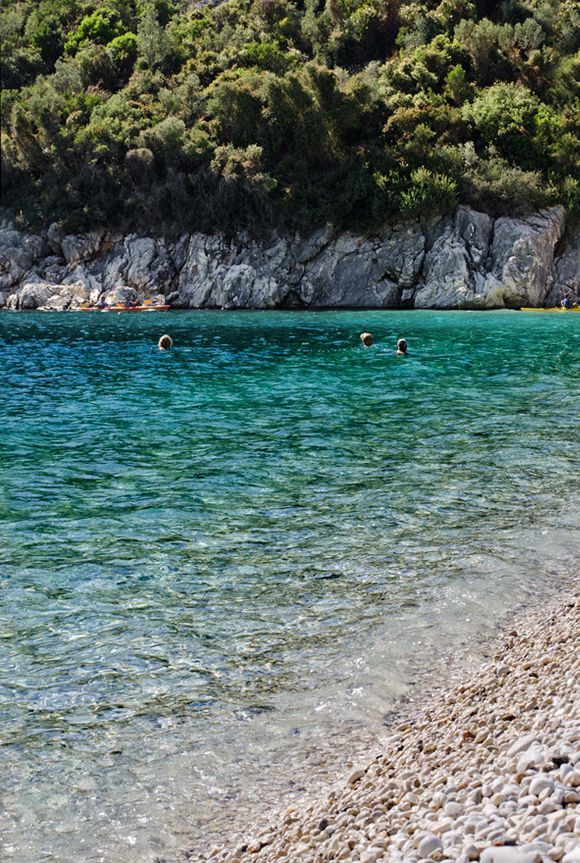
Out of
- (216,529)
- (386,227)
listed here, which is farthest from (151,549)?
(386,227)

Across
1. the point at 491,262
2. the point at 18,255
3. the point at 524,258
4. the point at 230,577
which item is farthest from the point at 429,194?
the point at 230,577

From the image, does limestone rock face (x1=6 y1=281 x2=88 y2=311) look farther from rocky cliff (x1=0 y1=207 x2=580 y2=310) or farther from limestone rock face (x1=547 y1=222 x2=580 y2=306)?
limestone rock face (x1=547 y1=222 x2=580 y2=306)

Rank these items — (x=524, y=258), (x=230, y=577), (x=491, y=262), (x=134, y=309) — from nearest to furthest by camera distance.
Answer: (x=230, y=577)
(x=524, y=258)
(x=491, y=262)
(x=134, y=309)

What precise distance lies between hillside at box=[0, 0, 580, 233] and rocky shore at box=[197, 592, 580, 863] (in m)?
55.7

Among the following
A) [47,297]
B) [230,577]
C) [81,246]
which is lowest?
[230,577]

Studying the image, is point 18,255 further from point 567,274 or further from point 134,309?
point 567,274

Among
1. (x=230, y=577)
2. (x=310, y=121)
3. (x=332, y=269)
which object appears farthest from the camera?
(x=310, y=121)

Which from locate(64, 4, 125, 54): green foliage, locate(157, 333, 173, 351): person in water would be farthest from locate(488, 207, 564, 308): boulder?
locate(64, 4, 125, 54): green foliage

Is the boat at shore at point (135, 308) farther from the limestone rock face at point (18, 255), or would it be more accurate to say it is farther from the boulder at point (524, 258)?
the boulder at point (524, 258)

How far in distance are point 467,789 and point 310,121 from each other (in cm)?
6528

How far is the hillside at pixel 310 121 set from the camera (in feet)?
197

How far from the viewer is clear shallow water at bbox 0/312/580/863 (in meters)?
5.99

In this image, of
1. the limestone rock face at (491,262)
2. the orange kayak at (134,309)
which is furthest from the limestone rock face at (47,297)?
the limestone rock face at (491,262)

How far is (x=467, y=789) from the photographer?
4.58 m
